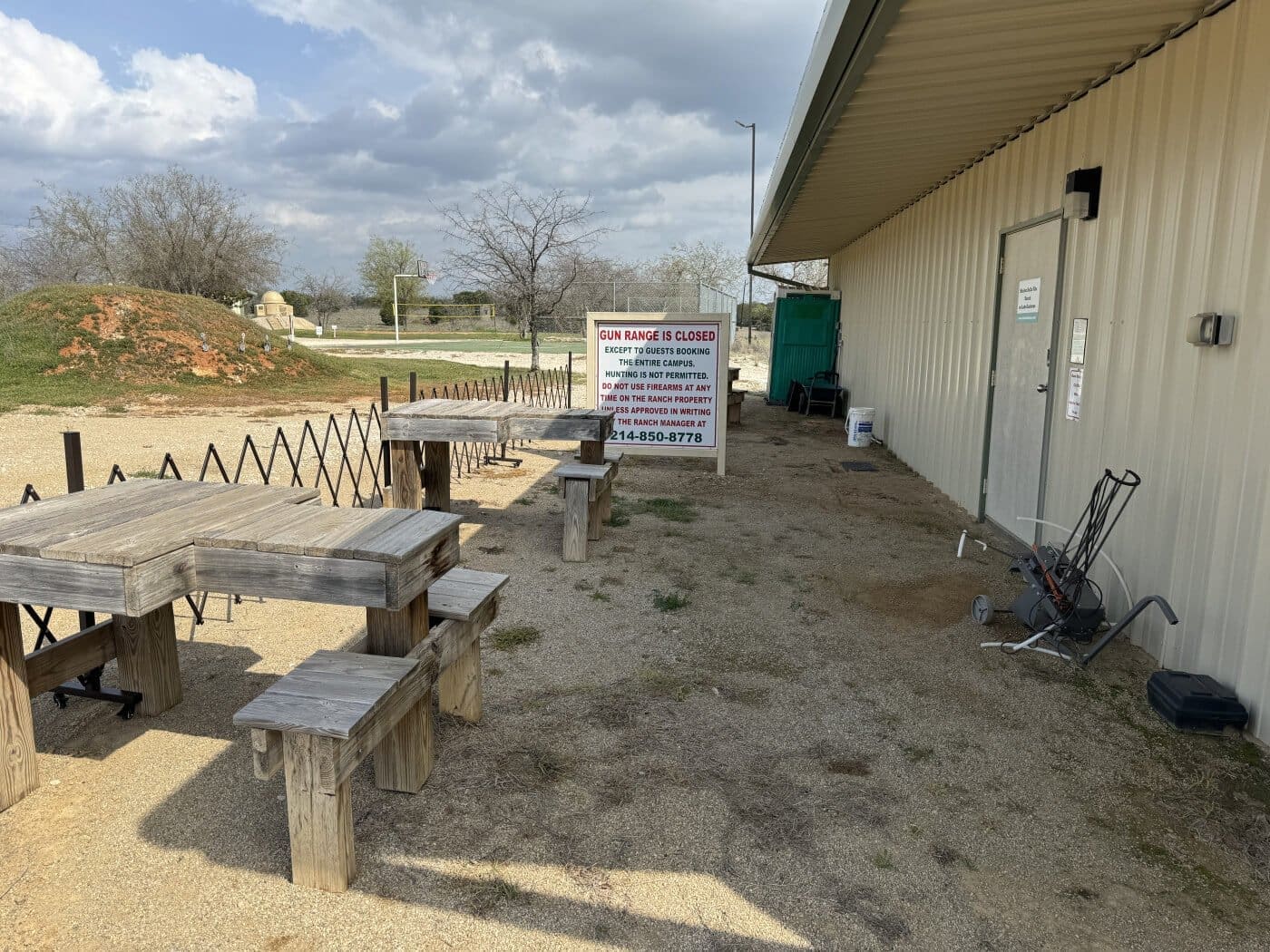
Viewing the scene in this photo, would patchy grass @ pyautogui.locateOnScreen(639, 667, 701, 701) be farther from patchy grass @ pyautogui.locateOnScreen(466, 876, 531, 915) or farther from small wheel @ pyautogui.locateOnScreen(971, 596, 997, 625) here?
small wheel @ pyautogui.locateOnScreen(971, 596, 997, 625)

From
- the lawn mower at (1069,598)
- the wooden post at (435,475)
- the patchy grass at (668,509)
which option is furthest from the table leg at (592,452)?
the lawn mower at (1069,598)

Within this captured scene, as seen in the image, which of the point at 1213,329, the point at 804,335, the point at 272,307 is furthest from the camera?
the point at 272,307

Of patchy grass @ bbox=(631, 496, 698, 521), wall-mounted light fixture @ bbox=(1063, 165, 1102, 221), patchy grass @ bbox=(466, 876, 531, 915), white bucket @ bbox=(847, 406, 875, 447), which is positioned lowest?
patchy grass @ bbox=(466, 876, 531, 915)

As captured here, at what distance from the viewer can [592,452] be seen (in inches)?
242

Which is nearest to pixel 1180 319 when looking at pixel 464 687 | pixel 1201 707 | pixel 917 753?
pixel 1201 707

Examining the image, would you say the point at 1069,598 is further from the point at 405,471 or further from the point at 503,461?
the point at 503,461

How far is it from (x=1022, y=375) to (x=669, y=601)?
3.14 m

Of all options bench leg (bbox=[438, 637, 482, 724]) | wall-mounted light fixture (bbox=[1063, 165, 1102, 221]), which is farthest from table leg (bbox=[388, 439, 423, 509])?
wall-mounted light fixture (bbox=[1063, 165, 1102, 221])

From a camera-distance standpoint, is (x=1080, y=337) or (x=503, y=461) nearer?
(x=1080, y=337)

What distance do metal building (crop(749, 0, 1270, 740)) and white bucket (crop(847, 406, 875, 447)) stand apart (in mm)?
3504

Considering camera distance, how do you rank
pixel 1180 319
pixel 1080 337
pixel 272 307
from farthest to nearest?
1. pixel 272 307
2. pixel 1080 337
3. pixel 1180 319

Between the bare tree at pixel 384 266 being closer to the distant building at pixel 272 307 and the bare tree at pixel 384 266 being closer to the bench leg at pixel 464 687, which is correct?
the distant building at pixel 272 307

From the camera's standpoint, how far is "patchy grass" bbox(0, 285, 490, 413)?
15000 mm

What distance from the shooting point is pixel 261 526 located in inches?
103
